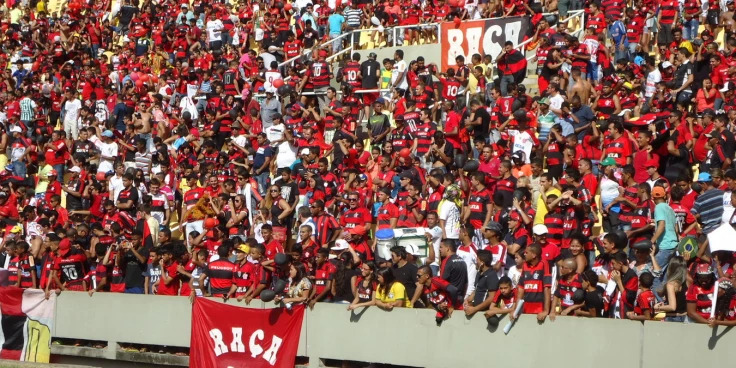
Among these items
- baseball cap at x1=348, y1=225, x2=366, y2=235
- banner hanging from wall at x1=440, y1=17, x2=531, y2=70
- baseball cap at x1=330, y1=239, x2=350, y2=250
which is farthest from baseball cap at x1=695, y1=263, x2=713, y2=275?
banner hanging from wall at x1=440, y1=17, x2=531, y2=70

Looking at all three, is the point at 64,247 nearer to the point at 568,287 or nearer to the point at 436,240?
the point at 436,240

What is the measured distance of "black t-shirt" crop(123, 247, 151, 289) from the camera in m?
17.4

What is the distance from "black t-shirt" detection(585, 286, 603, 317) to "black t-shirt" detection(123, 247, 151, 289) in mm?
7133

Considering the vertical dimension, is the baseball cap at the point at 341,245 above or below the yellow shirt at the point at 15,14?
below

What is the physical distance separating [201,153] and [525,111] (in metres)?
6.50

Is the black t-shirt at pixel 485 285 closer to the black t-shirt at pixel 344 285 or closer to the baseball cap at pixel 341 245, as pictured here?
the black t-shirt at pixel 344 285

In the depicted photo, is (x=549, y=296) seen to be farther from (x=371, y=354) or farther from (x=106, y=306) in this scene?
(x=106, y=306)

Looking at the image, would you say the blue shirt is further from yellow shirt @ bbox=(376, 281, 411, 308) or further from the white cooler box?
yellow shirt @ bbox=(376, 281, 411, 308)

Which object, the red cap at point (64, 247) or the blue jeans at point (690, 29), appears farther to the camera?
the blue jeans at point (690, 29)

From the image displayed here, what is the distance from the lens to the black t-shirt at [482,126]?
61.2 ft

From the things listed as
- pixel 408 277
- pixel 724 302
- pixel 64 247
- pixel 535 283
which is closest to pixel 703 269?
pixel 724 302

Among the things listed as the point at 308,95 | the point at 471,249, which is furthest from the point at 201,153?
the point at 471,249

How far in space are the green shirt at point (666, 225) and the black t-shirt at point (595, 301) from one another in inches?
72.2

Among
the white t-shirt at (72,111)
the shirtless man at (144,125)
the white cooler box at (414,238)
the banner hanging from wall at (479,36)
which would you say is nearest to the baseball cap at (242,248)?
the white cooler box at (414,238)
